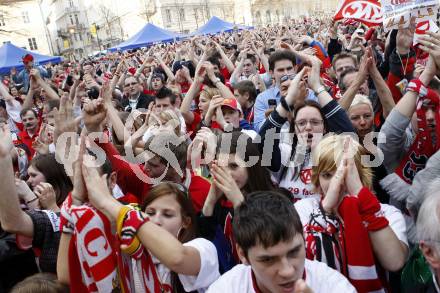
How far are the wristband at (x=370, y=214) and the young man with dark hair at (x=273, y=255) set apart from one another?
28cm

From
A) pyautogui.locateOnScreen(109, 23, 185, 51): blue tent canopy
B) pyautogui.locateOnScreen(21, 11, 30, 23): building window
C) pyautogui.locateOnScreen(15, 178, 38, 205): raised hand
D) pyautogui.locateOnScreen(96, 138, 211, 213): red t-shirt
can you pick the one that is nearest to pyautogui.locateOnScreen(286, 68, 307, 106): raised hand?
pyautogui.locateOnScreen(96, 138, 211, 213): red t-shirt

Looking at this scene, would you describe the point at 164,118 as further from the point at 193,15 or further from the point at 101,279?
the point at 193,15

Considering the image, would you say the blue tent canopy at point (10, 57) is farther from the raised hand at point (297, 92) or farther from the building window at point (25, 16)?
the building window at point (25, 16)

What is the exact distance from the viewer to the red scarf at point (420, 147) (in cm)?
282

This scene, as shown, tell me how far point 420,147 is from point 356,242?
148 cm

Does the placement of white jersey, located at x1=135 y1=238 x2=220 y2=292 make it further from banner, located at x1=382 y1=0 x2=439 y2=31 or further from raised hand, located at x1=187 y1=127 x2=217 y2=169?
banner, located at x1=382 y1=0 x2=439 y2=31

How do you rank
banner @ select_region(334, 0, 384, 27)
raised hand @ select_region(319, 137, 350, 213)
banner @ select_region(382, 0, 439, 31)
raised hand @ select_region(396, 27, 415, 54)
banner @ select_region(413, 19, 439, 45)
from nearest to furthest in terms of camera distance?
1. raised hand @ select_region(319, 137, 350, 213)
2. banner @ select_region(413, 19, 439, 45)
3. banner @ select_region(382, 0, 439, 31)
4. raised hand @ select_region(396, 27, 415, 54)
5. banner @ select_region(334, 0, 384, 27)

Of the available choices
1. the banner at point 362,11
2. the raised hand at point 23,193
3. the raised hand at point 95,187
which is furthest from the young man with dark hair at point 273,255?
the banner at point 362,11

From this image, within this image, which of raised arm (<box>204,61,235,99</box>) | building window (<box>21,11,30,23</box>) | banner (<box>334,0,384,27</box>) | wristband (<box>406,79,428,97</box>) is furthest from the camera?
building window (<box>21,11,30,23</box>)

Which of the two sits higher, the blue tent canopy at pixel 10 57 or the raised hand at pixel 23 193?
the blue tent canopy at pixel 10 57

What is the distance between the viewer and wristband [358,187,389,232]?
1799 millimetres

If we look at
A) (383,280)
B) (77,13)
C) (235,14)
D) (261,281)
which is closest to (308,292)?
(261,281)

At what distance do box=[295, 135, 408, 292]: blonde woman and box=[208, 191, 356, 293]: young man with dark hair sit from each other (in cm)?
23

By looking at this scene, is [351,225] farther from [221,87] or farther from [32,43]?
[32,43]
